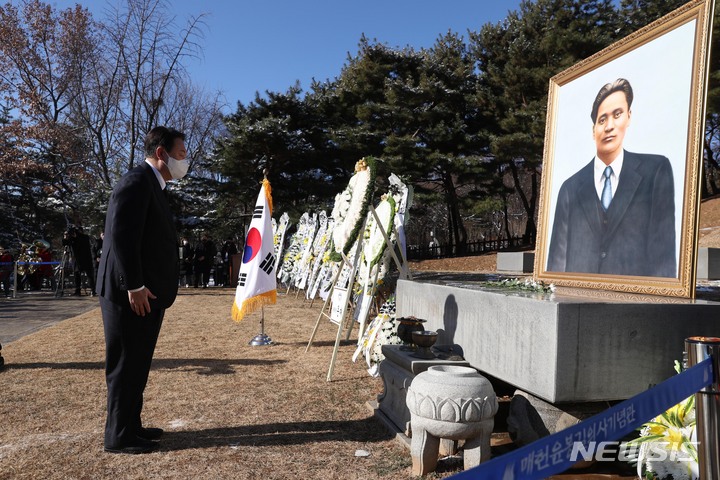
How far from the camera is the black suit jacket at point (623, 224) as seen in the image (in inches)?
165

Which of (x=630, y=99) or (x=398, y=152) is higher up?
(x=398, y=152)

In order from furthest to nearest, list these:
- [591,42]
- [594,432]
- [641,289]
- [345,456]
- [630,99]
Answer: [591,42] → [630,99] → [641,289] → [345,456] → [594,432]

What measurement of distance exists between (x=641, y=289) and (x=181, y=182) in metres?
21.9

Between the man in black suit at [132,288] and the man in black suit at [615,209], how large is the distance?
359 centimetres

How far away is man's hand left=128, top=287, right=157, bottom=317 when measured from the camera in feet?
10.8

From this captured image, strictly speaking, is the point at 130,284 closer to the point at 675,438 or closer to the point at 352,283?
the point at 352,283

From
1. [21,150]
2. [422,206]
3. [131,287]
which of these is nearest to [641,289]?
[131,287]

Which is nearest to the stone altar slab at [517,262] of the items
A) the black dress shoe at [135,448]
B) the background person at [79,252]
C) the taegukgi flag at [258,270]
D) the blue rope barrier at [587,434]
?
the taegukgi flag at [258,270]

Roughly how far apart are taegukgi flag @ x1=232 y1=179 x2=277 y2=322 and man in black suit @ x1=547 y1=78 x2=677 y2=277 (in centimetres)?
354

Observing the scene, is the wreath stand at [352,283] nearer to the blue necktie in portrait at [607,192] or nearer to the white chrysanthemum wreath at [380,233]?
the white chrysanthemum wreath at [380,233]

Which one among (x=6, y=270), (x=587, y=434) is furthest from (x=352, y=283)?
(x=6, y=270)

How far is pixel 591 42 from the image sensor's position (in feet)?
58.4

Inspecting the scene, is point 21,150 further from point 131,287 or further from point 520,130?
point 131,287

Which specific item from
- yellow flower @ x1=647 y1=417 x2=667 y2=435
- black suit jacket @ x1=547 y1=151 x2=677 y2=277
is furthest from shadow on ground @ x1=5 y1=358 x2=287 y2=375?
yellow flower @ x1=647 y1=417 x2=667 y2=435
